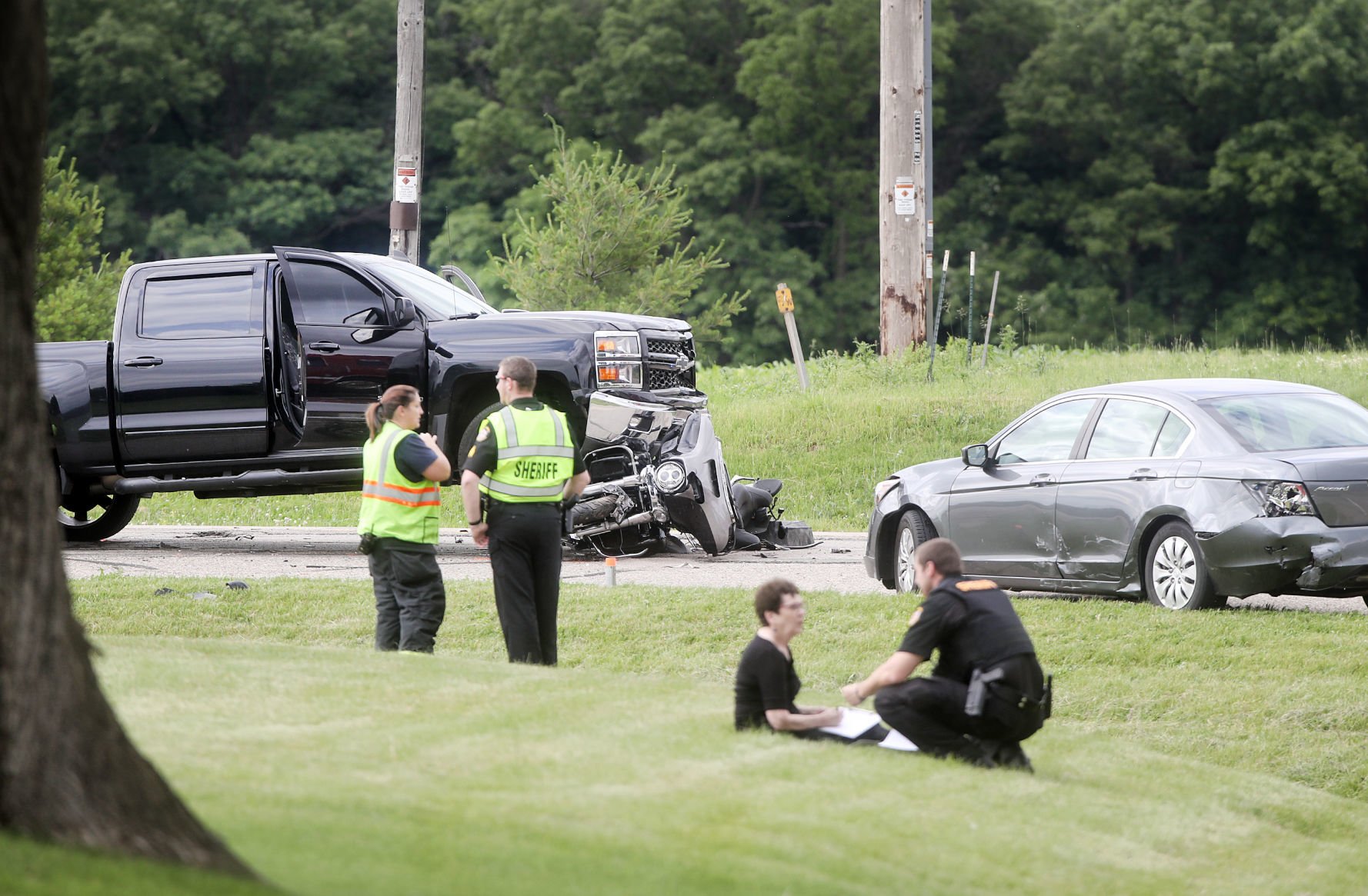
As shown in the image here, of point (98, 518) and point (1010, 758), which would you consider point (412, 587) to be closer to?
point (1010, 758)

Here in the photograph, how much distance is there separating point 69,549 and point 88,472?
104cm

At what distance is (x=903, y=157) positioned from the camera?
835 inches

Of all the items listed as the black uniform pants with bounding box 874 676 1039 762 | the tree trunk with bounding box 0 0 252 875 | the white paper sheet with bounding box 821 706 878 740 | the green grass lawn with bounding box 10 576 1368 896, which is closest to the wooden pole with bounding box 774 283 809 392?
the green grass lawn with bounding box 10 576 1368 896

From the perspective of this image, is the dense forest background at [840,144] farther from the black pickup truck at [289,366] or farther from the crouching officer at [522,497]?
the crouching officer at [522,497]

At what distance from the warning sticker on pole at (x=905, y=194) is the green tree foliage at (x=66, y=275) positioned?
13542mm

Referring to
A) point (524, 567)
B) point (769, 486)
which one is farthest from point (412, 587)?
point (769, 486)

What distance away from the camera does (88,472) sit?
587 inches

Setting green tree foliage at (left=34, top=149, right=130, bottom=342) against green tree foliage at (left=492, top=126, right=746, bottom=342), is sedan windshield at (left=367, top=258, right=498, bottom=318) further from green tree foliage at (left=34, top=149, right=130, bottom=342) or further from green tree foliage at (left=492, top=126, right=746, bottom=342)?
green tree foliage at (left=34, top=149, right=130, bottom=342)

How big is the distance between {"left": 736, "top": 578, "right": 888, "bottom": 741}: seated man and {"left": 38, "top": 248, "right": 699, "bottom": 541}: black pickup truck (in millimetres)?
6277

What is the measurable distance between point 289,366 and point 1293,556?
25.7 ft

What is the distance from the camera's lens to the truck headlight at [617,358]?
1373 cm

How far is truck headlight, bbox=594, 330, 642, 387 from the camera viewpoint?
1373 cm

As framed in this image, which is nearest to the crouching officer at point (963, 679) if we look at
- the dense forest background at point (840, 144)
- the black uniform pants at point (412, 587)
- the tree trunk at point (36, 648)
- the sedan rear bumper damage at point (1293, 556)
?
the black uniform pants at point (412, 587)

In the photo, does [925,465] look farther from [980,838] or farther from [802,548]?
[980,838]
